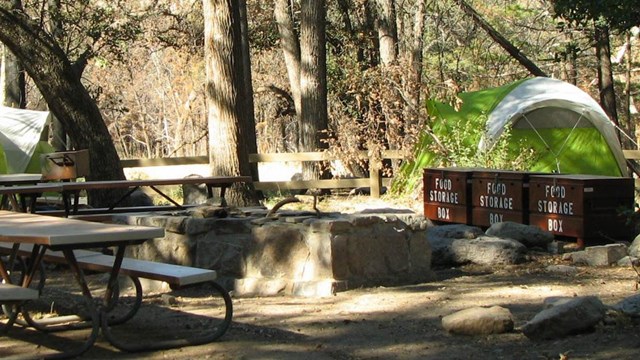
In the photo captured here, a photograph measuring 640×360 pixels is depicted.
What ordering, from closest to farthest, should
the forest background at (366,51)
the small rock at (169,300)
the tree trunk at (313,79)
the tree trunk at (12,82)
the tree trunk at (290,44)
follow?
the small rock at (169,300)
the forest background at (366,51)
the tree trunk at (313,79)
the tree trunk at (290,44)
the tree trunk at (12,82)

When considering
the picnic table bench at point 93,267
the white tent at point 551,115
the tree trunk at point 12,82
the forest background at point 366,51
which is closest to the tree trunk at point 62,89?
the forest background at point 366,51

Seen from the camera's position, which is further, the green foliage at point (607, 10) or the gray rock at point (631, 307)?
the green foliage at point (607, 10)

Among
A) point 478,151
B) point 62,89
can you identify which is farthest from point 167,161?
point 478,151

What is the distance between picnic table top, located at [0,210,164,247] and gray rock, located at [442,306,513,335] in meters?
1.92

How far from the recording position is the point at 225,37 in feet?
42.7

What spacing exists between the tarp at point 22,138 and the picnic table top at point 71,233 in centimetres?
1307

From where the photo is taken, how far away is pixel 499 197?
12.1 m

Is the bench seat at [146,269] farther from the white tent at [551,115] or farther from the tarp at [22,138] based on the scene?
the tarp at [22,138]

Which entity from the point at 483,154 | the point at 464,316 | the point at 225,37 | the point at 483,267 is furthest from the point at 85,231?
the point at 483,154

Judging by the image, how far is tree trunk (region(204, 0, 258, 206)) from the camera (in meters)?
13.0

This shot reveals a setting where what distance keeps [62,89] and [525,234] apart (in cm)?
655

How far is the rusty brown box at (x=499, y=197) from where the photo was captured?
11.8 meters

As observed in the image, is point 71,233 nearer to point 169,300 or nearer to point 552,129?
point 169,300

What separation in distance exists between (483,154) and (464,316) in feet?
30.9
